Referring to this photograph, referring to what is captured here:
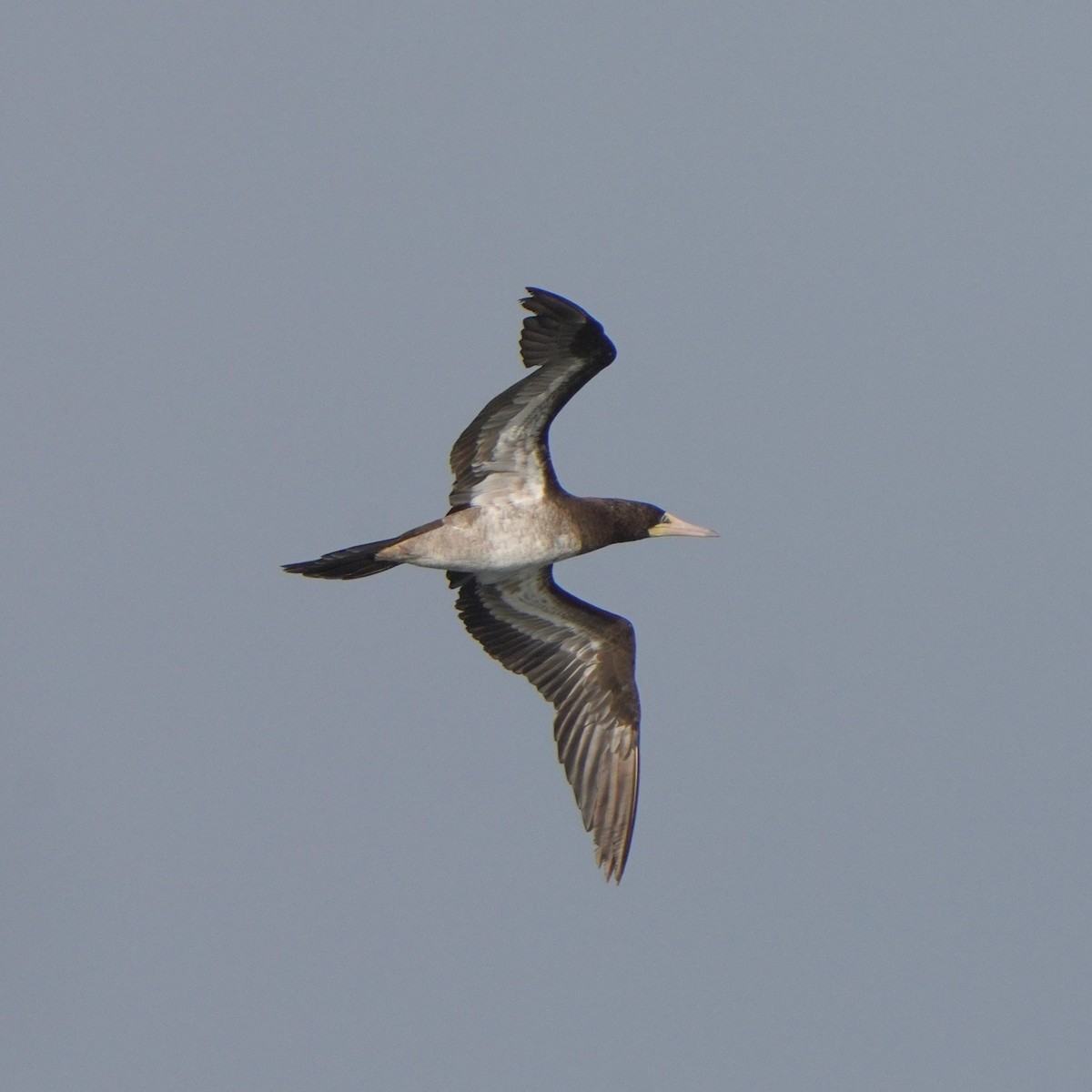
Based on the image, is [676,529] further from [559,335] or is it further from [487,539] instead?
[559,335]


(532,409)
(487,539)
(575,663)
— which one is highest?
(532,409)

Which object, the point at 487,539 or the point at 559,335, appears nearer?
the point at 559,335

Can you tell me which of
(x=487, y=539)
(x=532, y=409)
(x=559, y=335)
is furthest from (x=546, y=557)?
(x=559, y=335)

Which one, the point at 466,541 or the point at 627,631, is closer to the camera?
the point at 466,541

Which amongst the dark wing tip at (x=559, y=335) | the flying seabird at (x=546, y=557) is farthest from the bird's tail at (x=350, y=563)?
the dark wing tip at (x=559, y=335)

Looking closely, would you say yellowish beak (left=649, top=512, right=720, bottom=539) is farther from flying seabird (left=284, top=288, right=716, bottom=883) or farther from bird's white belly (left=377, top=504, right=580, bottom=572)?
bird's white belly (left=377, top=504, right=580, bottom=572)

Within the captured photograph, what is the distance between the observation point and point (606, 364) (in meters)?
13.2

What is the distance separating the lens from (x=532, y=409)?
531 inches

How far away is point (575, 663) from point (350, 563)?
215cm

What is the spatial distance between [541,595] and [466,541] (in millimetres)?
1178

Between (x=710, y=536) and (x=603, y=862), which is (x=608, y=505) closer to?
(x=710, y=536)

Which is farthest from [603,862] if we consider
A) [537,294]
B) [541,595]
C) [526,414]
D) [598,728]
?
[537,294]

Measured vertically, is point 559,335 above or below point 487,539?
above

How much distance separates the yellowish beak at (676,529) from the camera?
14930mm
